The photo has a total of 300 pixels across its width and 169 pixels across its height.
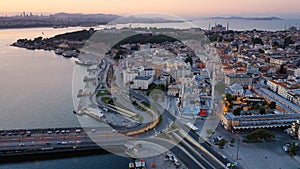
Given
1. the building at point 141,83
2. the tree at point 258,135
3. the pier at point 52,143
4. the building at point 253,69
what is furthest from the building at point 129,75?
the tree at point 258,135

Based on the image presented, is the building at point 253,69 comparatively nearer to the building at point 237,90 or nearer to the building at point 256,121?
the building at point 237,90

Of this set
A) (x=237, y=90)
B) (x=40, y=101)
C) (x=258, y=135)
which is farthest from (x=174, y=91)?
(x=40, y=101)

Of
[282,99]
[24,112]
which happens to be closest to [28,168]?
[24,112]

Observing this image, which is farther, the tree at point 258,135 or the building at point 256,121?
the building at point 256,121

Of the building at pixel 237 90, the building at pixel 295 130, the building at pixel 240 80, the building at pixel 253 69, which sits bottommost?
the building at pixel 295 130

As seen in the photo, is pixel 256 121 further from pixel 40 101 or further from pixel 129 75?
pixel 40 101

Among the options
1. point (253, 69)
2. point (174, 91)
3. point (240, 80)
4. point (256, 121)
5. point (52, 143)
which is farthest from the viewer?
point (253, 69)

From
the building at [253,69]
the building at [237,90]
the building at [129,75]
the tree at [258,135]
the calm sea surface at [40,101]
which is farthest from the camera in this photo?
the building at [253,69]

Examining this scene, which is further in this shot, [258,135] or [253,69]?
[253,69]

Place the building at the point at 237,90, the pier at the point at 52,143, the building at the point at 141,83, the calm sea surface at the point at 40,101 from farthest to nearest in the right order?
the building at the point at 141,83, the building at the point at 237,90, the pier at the point at 52,143, the calm sea surface at the point at 40,101

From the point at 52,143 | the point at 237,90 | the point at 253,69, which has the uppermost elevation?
the point at 253,69

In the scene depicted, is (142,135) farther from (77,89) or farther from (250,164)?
(77,89)
